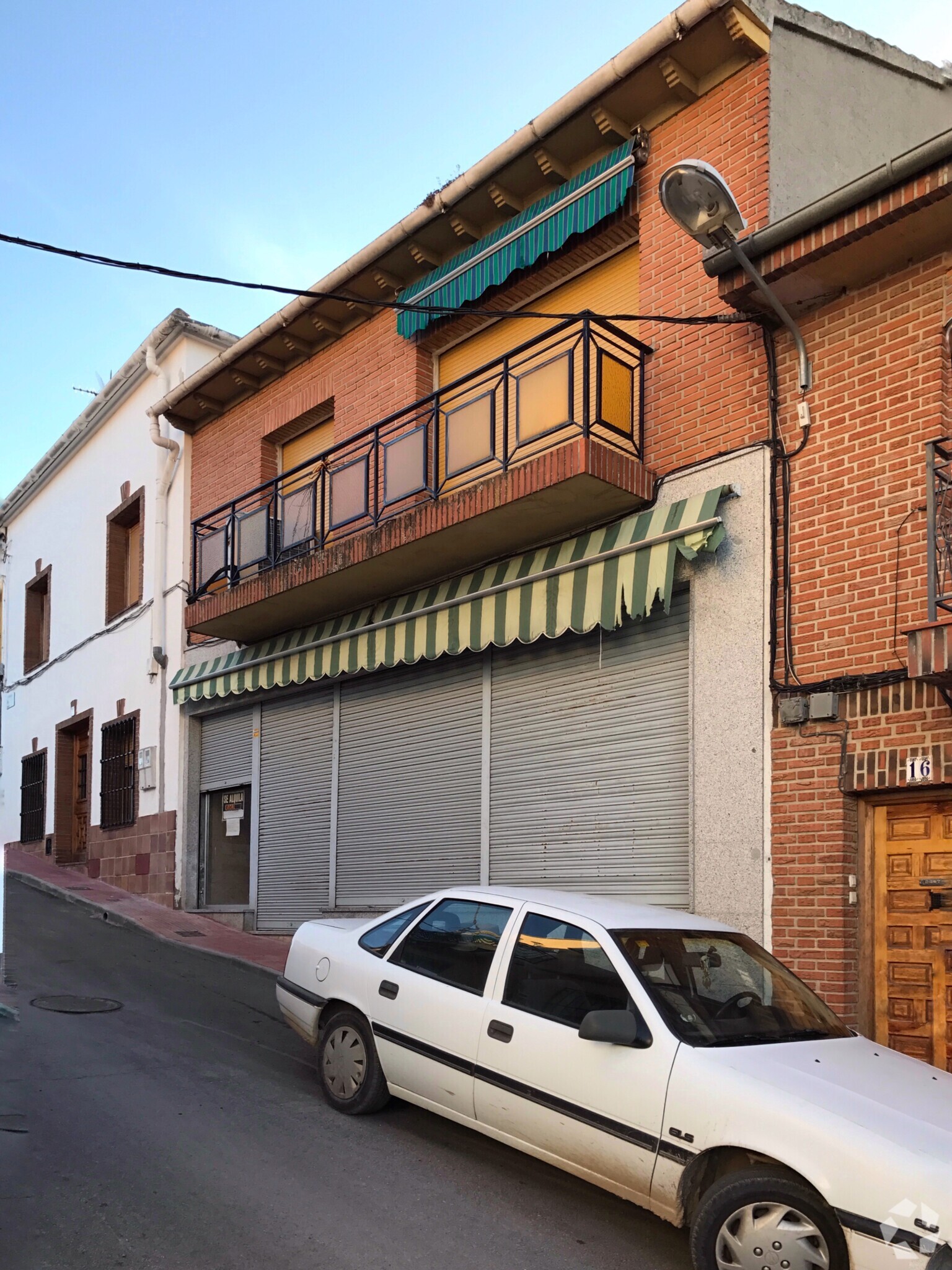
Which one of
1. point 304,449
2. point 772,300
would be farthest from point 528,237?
point 304,449

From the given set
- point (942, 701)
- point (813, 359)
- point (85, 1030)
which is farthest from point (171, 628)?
point (942, 701)

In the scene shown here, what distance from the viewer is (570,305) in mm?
10844

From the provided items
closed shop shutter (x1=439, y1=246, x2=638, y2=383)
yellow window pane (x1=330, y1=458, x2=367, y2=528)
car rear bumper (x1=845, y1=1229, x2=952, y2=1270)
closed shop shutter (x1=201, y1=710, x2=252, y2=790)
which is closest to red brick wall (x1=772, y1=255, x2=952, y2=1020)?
closed shop shutter (x1=439, y1=246, x2=638, y2=383)

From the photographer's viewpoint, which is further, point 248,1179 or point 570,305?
point 570,305

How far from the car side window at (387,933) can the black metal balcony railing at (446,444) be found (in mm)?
4279

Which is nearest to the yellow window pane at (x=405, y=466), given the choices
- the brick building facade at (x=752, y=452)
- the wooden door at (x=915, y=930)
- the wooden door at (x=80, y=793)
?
the brick building facade at (x=752, y=452)

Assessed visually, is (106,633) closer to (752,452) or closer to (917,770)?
(752,452)

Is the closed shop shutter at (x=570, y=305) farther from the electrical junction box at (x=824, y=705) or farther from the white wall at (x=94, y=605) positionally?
the white wall at (x=94, y=605)

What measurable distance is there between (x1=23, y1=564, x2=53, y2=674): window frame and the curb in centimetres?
558

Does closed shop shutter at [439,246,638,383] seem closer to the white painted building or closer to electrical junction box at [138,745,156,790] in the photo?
the white painted building

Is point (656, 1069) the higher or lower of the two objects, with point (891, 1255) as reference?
higher

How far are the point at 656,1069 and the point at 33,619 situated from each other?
69.6ft

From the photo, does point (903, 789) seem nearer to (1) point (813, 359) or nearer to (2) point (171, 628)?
(1) point (813, 359)

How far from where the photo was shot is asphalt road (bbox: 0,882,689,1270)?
181 inches
